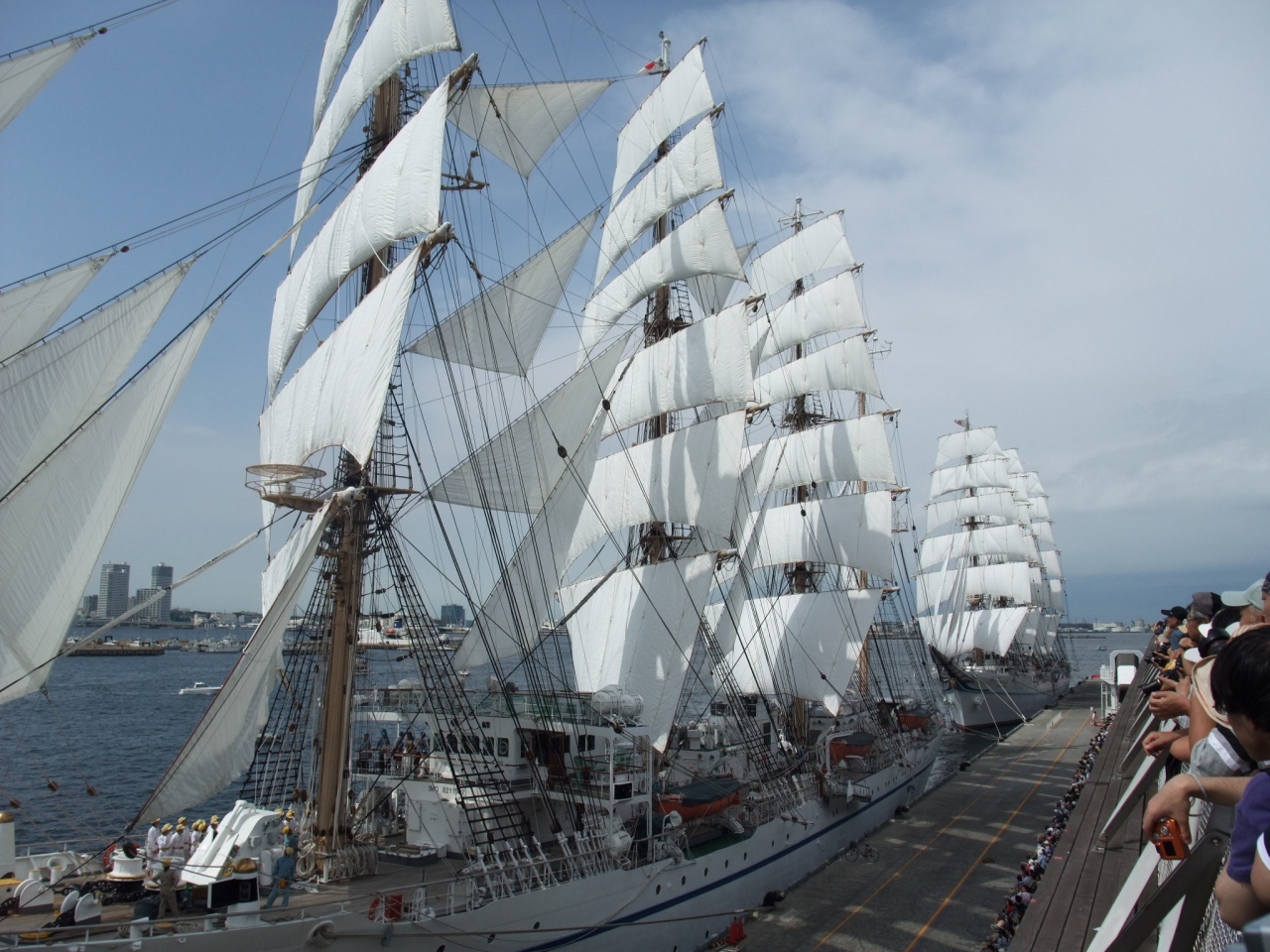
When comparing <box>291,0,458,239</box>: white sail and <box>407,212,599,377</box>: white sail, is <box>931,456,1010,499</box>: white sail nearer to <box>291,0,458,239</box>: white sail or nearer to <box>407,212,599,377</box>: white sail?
→ <box>407,212,599,377</box>: white sail

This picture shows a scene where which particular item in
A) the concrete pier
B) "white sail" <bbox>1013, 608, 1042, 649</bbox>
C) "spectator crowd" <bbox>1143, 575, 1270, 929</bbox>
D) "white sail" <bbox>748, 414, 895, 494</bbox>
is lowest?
the concrete pier

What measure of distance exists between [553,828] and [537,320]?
15.6 m

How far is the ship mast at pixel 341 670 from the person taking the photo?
1500cm

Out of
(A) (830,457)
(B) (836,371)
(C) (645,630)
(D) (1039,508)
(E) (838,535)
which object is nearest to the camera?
(C) (645,630)

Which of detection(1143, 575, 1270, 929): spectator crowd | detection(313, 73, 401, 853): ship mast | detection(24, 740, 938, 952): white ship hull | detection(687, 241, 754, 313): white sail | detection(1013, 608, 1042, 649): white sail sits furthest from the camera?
detection(1013, 608, 1042, 649): white sail

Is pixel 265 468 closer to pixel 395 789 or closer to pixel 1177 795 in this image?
pixel 395 789

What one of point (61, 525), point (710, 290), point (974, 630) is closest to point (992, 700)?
point (974, 630)

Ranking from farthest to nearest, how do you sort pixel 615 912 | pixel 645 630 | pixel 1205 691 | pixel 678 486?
1. pixel 678 486
2. pixel 645 630
3. pixel 615 912
4. pixel 1205 691

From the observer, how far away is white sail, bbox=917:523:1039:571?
227 feet

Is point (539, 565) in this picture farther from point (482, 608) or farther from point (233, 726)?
point (233, 726)

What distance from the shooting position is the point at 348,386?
56.7 ft

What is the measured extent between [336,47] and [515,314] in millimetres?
8627

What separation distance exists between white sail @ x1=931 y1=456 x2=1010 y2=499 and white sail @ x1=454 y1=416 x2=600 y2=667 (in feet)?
169

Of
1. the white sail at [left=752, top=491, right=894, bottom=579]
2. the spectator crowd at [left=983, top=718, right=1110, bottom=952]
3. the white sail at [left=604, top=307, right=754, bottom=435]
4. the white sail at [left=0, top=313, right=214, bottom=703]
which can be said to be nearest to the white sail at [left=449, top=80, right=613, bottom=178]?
the white sail at [left=604, top=307, right=754, bottom=435]
